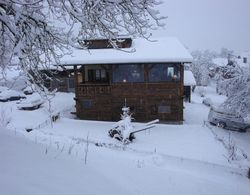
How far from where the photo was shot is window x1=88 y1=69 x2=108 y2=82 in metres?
27.1

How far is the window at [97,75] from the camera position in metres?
27.1

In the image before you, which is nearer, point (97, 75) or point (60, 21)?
point (60, 21)

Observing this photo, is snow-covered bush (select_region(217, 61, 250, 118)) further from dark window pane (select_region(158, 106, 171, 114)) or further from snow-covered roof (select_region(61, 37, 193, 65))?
dark window pane (select_region(158, 106, 171, 114))

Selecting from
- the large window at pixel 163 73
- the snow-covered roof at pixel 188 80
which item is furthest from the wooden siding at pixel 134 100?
the snow-covered roof at pixel 188 80

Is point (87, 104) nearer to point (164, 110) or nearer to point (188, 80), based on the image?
point (164, 110)

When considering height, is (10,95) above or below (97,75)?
below

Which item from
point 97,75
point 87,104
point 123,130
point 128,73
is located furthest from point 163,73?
point 123,130

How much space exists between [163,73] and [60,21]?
17029 millimetres

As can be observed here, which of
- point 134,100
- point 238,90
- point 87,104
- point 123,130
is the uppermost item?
point 238,90

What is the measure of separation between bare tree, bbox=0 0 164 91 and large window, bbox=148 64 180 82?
1629cm

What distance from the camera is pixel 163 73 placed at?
22969 millimetres

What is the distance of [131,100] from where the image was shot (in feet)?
77.1

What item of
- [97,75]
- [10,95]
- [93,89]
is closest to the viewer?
[93,89]

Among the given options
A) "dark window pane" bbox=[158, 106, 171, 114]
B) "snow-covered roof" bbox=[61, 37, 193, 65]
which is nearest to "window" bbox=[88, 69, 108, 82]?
"snow-covered roof" bbox=[61, 37, 193, 65]
